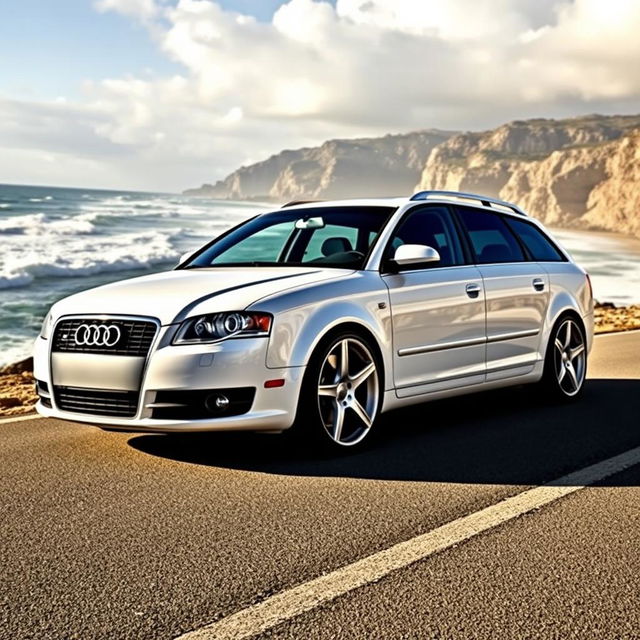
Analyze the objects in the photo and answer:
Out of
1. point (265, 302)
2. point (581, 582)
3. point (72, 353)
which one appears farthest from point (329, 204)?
point (581, 582)

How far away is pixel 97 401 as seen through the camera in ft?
18.3

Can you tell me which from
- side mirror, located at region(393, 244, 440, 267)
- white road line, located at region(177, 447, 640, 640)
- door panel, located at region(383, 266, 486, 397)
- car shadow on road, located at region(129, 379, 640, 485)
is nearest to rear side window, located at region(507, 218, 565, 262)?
door panel, located at region(383, 266, 486, 397)

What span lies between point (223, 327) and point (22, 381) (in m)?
5.46

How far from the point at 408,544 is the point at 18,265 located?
26.0 m

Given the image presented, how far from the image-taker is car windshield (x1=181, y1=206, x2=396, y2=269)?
672cm

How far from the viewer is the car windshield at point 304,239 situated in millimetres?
6719

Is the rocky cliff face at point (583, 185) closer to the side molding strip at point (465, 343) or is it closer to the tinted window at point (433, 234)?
the side molding strip at point (465, 343)

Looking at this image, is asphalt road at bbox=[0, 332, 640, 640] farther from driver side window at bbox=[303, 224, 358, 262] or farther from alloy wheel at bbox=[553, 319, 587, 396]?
driver side window at bbox=[303, 224, 358, 262]

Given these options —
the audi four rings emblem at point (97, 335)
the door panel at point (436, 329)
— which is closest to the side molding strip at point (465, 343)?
the door panel at point (436, 329)

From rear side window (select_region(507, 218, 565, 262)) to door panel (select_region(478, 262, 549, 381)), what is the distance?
220 millimetres

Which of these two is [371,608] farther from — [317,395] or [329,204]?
[329,204]

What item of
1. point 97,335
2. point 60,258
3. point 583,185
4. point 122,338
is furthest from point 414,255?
point 583,185

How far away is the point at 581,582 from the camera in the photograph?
11.8 feet

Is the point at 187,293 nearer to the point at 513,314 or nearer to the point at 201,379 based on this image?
the point at 201,379
